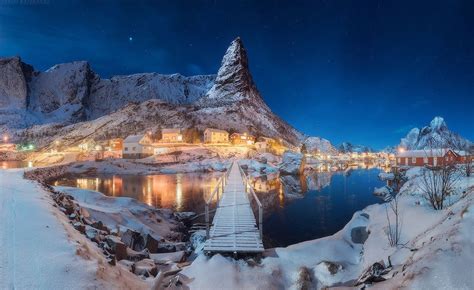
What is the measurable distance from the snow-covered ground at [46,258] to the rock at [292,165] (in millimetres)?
59977

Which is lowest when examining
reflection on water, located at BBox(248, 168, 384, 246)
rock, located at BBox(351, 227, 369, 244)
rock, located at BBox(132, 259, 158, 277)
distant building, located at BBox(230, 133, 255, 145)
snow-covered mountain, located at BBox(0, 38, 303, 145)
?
reflection on water, located at BBox(248, 168, 384, 246)

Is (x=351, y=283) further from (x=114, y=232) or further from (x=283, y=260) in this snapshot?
(x=114, y=232)

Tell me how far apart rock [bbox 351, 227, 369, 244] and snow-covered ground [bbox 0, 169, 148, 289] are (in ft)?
24.2

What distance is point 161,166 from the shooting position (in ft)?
226

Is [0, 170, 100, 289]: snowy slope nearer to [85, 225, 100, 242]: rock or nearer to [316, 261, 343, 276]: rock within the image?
[85, 225, 100, 242]: rock

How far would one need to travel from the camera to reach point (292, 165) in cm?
6631

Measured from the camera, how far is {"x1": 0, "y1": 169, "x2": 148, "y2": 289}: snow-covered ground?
16.1 ft

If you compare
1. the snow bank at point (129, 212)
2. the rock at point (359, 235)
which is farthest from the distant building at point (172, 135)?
the rock at point (359, 235)

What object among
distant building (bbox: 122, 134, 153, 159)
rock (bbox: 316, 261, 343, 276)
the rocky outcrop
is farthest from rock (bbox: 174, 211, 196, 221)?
the rocky outcrop

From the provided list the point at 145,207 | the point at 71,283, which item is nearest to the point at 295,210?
the point at 145,207

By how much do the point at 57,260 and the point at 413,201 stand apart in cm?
1134

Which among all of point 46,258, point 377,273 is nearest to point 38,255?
point 46,258

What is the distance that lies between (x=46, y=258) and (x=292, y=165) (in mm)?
63097

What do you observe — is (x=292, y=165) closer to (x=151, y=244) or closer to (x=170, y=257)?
(x=151, y=244)
